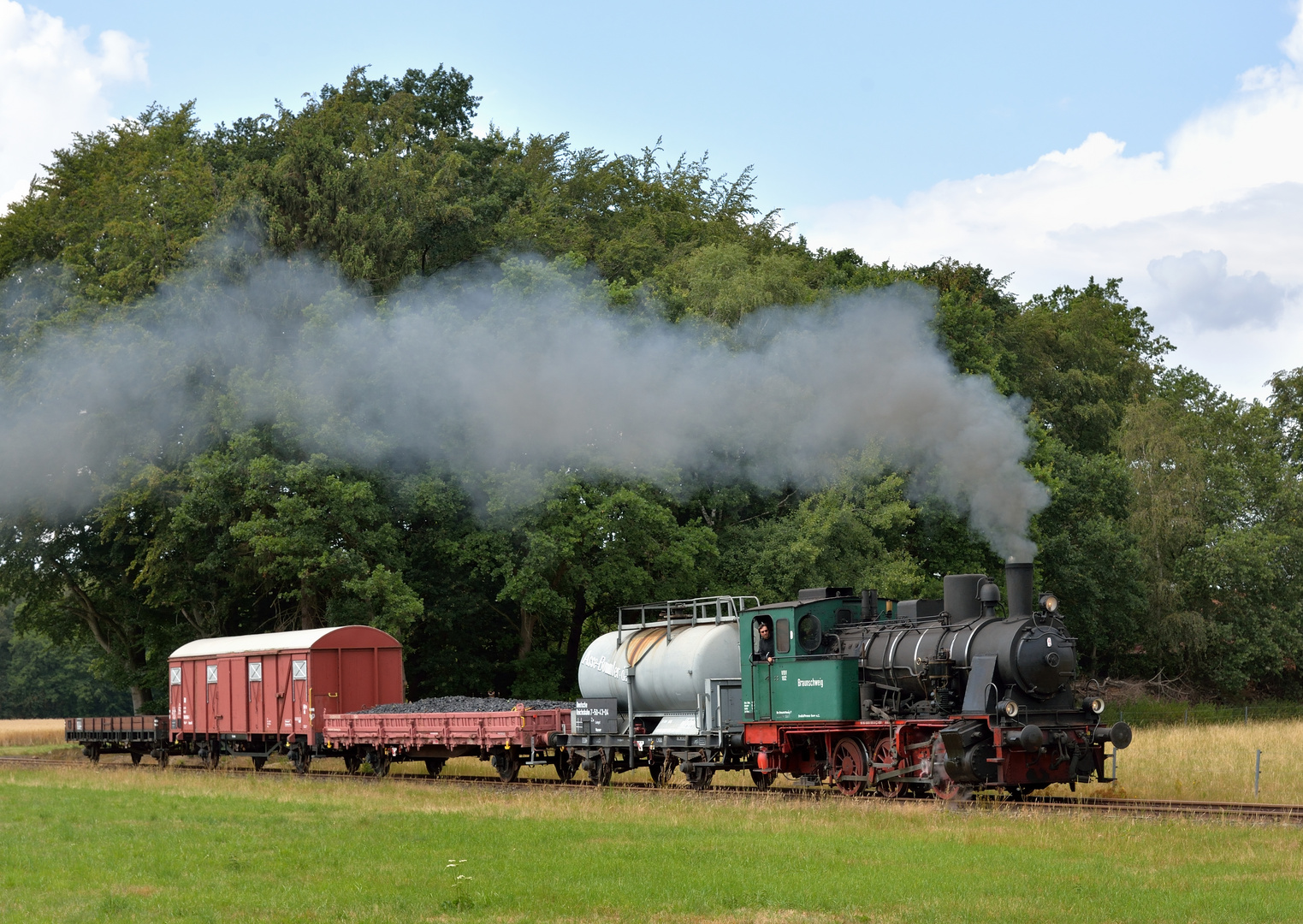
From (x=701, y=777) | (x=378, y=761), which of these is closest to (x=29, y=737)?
(x=378, y=761)

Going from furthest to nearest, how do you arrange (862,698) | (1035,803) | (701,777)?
1. (701,777)
2. (862,698)
3. (1035,803)

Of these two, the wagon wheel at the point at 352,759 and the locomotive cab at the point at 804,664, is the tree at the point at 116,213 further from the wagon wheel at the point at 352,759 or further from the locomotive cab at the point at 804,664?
the locomotive cab at the point at 804,664

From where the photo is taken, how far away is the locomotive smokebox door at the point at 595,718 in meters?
23.6

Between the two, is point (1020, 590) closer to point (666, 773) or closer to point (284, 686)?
point (666, 773)

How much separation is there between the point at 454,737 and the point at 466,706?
1.30 metres

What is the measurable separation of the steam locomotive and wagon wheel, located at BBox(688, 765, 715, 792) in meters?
0.04

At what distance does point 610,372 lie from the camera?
30.9 metres

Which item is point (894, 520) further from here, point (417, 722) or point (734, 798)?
point (734, 798)

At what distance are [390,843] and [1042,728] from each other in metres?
8.77

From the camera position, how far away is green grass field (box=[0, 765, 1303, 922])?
34.9ft

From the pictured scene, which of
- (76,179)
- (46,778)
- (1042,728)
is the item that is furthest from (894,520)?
(76,179)

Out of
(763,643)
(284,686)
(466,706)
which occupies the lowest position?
(466,706)

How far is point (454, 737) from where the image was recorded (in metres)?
24.6

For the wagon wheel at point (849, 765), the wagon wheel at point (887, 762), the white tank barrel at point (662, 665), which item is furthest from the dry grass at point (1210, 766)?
the white tank barrel at point (662, 665)
